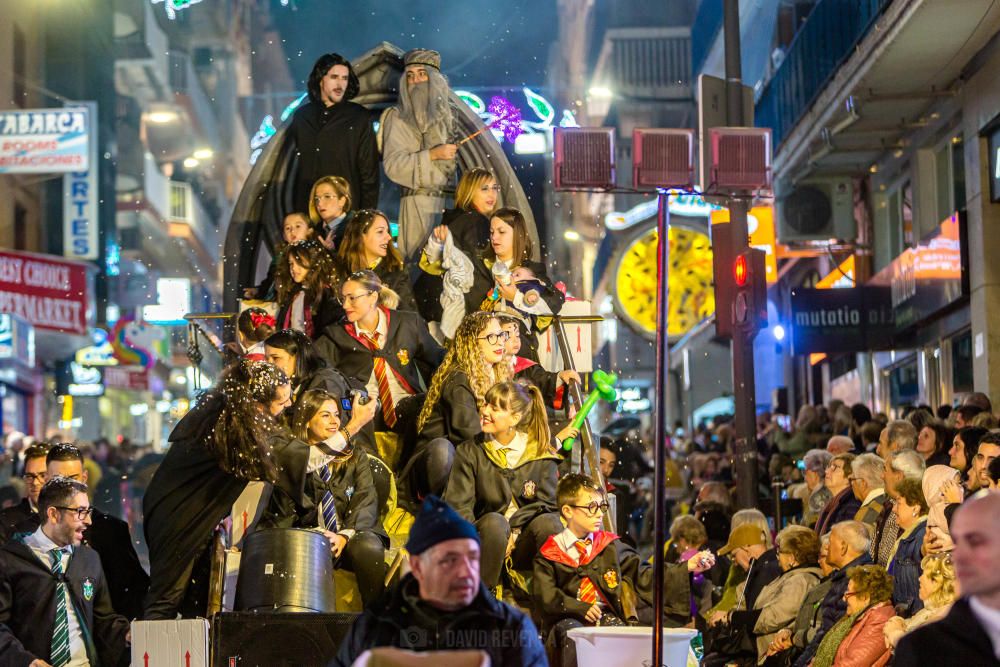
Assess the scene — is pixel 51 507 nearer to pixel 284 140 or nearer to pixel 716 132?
pixel 716 132

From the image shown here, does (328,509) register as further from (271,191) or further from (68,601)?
(271,191)

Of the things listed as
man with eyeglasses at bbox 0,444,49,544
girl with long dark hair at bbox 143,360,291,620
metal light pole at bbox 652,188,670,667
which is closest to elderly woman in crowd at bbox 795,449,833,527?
metal light pole at bbox 652,188,670,667

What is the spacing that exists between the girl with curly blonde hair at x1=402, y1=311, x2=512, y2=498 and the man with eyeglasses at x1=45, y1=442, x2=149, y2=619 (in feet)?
6.19

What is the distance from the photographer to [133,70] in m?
56.8

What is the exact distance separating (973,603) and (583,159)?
495 centimetres

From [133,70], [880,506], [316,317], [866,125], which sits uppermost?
[133,70]

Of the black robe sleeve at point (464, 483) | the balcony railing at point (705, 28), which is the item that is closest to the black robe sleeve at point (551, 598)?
the black robe sleeve at point (464, 483)

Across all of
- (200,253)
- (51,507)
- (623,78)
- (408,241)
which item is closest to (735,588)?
(408,241)

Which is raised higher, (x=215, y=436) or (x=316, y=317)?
(x=316, y=317)

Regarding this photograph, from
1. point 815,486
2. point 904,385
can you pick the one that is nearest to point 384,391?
point 815,486

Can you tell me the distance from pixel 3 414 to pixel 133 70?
23.2 m

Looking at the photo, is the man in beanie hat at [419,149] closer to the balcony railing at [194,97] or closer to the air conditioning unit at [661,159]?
the air conditioning unit at [661,159]

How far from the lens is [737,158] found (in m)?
9.27

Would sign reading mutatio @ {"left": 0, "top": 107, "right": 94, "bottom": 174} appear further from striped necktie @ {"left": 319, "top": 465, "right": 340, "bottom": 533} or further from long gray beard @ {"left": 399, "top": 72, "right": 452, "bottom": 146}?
striped necktie @ {"left": 319, "top": 465, "right": 340, "bottom": 533}
